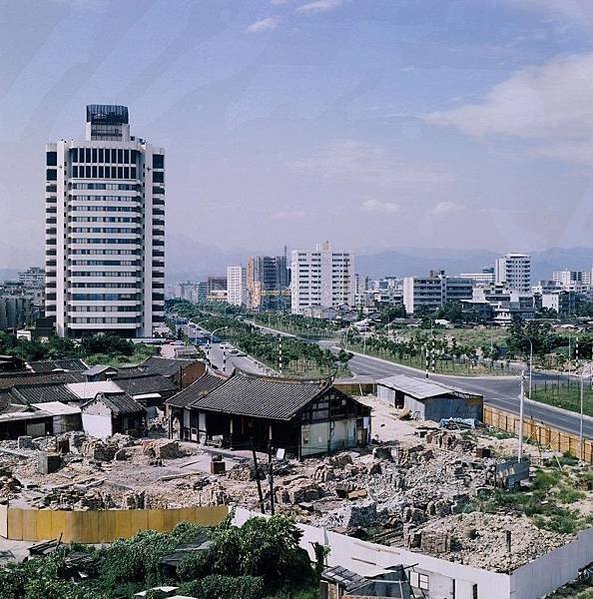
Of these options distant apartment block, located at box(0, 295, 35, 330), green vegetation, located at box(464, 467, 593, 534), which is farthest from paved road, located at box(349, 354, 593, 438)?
distant apartment block, located at box(0, 295, 35, 330)

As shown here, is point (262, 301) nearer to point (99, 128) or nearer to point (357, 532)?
point (99, 128)

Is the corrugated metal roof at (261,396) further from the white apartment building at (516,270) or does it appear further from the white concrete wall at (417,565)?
the white apartment building at (516,270)

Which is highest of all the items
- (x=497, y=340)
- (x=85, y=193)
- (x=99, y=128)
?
(x=99, y=128)

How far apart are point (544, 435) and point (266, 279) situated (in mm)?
132458

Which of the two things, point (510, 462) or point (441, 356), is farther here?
point (441, 356)

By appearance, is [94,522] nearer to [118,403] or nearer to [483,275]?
[118,403]

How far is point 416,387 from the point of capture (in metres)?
31.2

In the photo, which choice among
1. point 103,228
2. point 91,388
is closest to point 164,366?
point 91,388

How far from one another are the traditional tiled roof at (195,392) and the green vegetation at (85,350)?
717 inches

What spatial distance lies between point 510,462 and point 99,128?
4748 centimetres

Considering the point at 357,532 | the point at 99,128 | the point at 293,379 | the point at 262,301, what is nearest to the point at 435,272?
the point at 262,301

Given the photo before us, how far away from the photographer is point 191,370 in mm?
32375

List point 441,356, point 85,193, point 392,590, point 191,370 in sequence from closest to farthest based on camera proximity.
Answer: point 392,590 → point 191,370 → point 441,356 → point 85,193

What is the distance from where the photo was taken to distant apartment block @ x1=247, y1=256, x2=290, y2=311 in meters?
143
